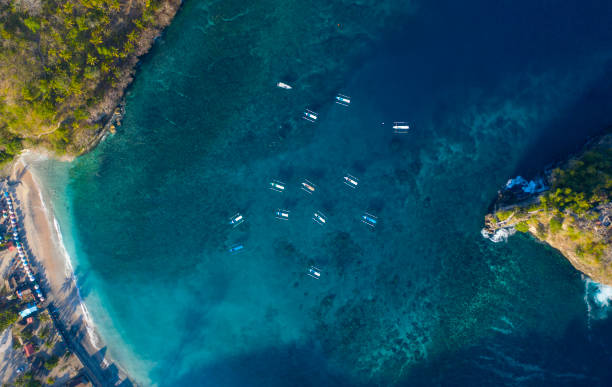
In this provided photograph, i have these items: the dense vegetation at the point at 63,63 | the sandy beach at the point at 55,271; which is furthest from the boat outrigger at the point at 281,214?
the sandy beach at the point at 55,271

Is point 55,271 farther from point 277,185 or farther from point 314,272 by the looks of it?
point 314,272

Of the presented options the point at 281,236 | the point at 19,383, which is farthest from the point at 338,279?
the point at 19,383

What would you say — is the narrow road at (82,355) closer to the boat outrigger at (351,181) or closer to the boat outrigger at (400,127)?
the boat outrigger at (351,181)

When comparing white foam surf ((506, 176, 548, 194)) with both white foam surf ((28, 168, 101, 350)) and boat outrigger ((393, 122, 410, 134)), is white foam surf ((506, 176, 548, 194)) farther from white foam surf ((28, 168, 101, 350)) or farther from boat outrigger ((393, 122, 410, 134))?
white foam surf ((28, 168, 101, 350))

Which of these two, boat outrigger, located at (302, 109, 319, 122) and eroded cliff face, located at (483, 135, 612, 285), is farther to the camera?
boat outrigger, located at (302, 109, 319, 122)

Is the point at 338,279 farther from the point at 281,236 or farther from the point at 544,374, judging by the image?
the point at 544,374

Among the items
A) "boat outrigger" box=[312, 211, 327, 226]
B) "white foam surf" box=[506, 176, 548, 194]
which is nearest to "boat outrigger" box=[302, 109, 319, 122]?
"boat outrigger" box=[312, 211, 327, 226]
